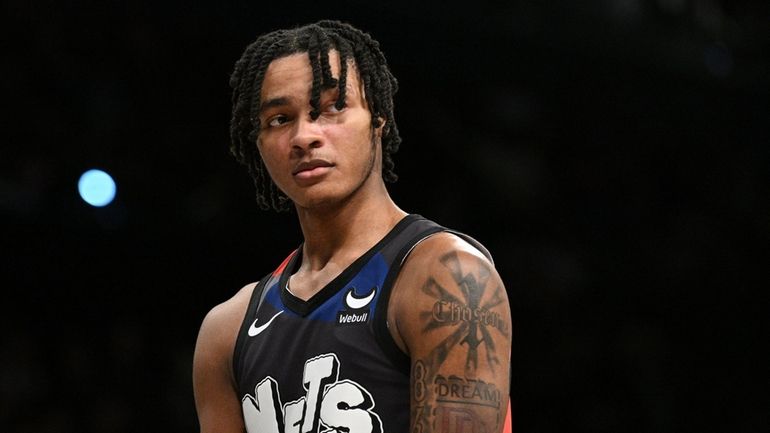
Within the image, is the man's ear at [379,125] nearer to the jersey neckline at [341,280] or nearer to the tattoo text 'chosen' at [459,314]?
the jersey neckline at [341,280]

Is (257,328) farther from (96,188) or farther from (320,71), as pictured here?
(96,188)

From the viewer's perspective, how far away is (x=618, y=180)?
5453 mm

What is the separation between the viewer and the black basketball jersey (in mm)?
2061

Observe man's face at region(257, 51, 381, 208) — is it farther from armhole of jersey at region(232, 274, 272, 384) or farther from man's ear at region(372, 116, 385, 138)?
armhole of jersey at region(232, 274, 272, 384)

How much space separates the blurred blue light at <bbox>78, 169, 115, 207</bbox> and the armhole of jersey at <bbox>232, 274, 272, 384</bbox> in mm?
2488

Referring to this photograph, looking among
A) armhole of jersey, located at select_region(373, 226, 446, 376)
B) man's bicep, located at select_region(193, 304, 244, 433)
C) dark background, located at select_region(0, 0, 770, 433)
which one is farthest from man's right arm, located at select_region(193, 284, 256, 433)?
dark background, located at select_region(0, 0, 770, 433)

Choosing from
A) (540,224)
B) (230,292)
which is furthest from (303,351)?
(540,224)

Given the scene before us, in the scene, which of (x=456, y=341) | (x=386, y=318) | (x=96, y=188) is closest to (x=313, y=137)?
(x=386, y=318)

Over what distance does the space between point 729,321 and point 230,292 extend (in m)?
2.27

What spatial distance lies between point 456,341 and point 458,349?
0.01 meters

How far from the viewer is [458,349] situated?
1981mm

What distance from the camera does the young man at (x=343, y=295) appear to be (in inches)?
78.5

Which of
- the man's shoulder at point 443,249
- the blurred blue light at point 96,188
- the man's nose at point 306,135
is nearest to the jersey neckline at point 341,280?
the man's shoulder at point 443,249

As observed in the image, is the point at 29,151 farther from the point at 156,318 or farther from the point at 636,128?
the point at 636,128
